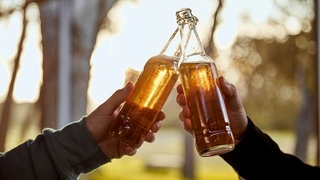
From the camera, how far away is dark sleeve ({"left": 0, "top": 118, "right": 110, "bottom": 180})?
30.3 inches

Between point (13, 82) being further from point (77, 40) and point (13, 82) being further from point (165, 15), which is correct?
point (165, 15)

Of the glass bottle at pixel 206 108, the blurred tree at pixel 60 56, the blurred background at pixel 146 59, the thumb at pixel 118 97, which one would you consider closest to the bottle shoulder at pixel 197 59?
the glass bottle at pixel 206 108

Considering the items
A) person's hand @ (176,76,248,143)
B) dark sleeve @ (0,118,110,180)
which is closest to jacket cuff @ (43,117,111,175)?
dark sleeve @ (0,118,110,180)

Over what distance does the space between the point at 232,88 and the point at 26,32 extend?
1130mm

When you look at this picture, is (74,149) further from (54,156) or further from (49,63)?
(49,63)

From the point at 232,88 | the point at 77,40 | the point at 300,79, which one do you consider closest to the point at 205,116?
the point at 232,88

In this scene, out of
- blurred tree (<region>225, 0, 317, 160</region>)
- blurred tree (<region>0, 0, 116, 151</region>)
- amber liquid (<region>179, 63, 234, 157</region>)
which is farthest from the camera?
blurred tree (<region>0, 0, 116, 151</region>)

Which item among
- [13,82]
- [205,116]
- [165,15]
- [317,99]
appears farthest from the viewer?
[13,82]

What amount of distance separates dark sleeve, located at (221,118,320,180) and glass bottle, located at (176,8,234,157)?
0.20 feet

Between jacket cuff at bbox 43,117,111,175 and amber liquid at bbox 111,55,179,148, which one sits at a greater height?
amber liquid at bbox 111,55,179,148

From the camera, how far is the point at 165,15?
1.49 meters

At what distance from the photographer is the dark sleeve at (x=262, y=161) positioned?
2.52 feet

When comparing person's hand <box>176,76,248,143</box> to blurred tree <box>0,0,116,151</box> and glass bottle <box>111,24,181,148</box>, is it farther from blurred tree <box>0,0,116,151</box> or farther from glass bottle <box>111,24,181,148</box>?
blurred tree <box>0,0,116,151</box>

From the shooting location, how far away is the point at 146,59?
52.6 inches
